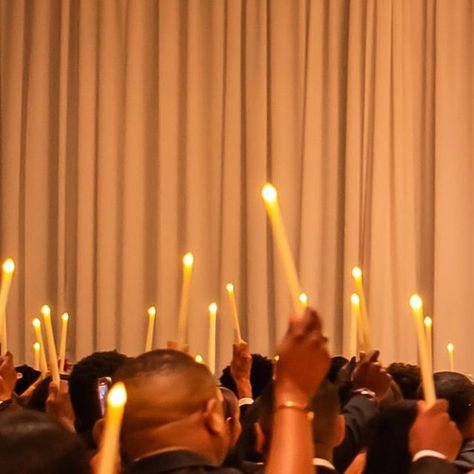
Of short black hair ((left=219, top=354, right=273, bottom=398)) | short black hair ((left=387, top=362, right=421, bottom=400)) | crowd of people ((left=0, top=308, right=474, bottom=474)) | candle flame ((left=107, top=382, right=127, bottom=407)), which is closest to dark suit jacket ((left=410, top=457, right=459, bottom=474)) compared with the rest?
crowd of people ((left=0, top=308, right=474, bottom=474))

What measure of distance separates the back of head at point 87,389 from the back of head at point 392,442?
1198mm

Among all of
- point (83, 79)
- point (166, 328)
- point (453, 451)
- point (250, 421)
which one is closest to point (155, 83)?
point (83, 79)

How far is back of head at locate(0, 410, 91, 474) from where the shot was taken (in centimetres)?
152

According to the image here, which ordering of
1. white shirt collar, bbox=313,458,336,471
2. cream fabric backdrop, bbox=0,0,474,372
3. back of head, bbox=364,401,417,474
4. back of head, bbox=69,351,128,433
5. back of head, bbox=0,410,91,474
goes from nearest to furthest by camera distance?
back of head, bbox=0,410,91,474 → white shirt collar, bbox=313,458,336,471 → back of head, bbox=364,401,417,474 → back of head, bbox=69,351,128,433 → cream fabric backdrop, bbox=0,0,474,372

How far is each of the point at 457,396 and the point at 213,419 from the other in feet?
4.00

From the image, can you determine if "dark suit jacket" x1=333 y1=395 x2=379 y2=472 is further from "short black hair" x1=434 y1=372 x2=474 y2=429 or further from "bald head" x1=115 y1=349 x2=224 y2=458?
"bald head" x1=115 y1=349 x2=224 y2=458


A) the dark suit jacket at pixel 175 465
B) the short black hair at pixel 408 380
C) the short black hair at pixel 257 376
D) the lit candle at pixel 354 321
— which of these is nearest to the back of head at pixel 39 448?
the dark suit jacket at pixel 175 465

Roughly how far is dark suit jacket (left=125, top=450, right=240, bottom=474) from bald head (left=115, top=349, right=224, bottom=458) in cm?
5

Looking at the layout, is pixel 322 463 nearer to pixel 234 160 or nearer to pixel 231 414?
Result: pixel 231 414

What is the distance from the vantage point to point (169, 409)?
2.33 m

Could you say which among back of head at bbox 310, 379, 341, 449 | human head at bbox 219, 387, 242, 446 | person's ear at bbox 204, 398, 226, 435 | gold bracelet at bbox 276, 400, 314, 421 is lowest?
human head at bbox 219, 387, 242, 446

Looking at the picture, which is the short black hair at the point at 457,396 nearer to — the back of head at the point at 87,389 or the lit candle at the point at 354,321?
the lit candle at the point at 354,321

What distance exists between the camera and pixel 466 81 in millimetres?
10258

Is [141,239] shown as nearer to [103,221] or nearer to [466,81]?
[103,221]
